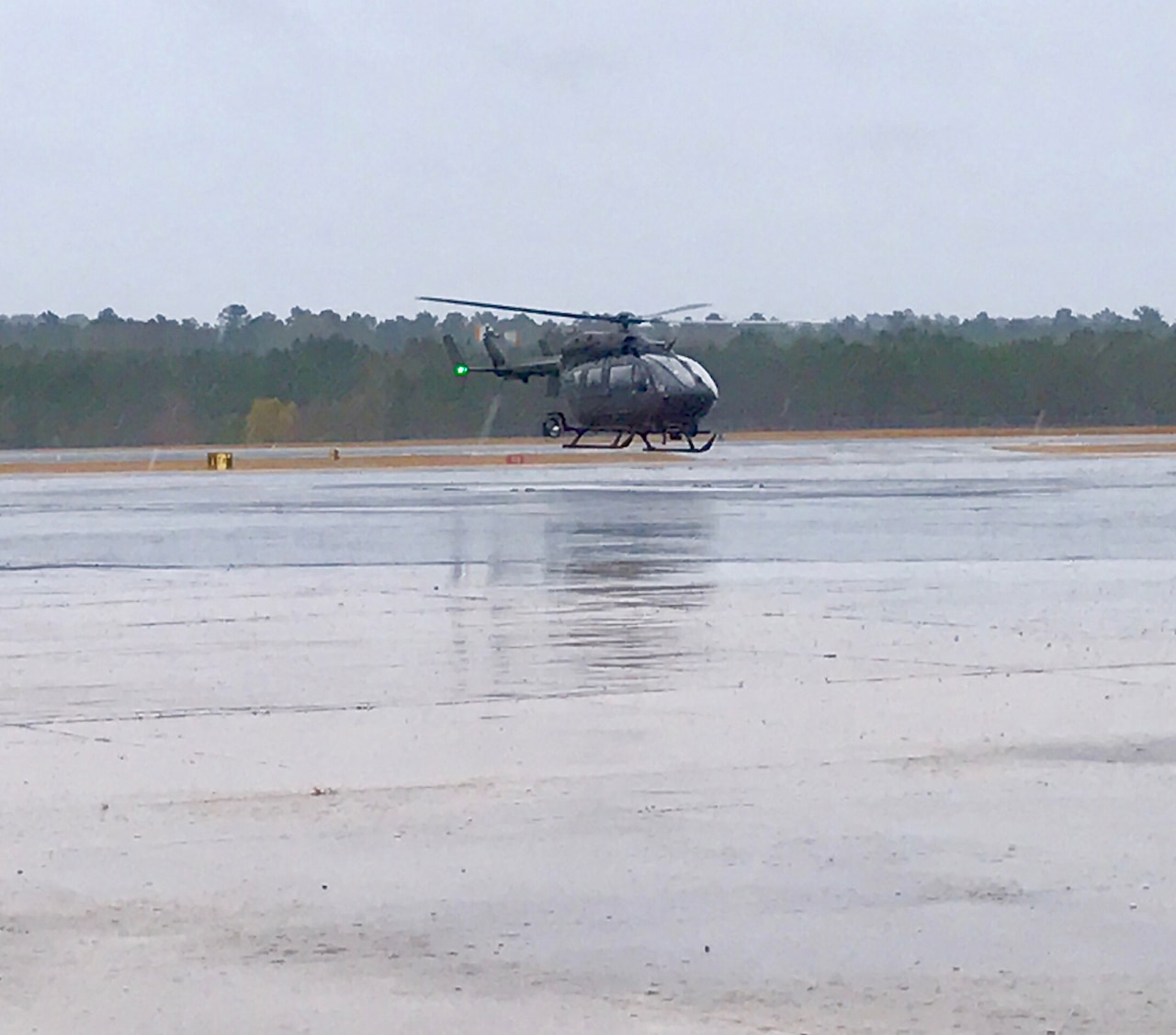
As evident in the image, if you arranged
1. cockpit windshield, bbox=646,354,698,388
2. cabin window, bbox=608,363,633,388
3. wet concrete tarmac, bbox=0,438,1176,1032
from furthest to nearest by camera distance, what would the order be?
1. cabin window, bbox=608,363,633,388
2. cockpit windshield, bbox=646,354,698,388
3. wet concrete tarmac, bbox=0,438,1176,1032

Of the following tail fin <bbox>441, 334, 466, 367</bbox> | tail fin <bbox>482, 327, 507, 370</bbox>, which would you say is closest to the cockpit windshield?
tail fin <bbox>482, 327, 507, 370</bbox>

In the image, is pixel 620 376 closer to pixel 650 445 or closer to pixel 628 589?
pixel 650 445

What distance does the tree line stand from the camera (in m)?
116

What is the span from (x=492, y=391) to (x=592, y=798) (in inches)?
4210

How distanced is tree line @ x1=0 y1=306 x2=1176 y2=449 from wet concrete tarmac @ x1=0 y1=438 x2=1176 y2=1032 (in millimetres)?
94961

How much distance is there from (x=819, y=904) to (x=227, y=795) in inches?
117

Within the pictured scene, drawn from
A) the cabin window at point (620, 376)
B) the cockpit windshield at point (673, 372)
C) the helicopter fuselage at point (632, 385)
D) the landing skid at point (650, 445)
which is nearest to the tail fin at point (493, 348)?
the landing skid at point (650, 445)

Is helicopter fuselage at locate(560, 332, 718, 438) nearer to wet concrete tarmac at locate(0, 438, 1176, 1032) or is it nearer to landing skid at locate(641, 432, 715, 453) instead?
landing skid at locate(641, 432, 715, 453)

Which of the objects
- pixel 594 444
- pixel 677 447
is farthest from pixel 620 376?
pixel 594 444

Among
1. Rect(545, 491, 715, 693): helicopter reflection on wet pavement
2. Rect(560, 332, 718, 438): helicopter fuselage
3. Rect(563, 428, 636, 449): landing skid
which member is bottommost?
Rect(563, 428, 636, 449): landing skid

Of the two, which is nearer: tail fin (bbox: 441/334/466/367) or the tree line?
tail fin (bbox: 441/334/466/367)

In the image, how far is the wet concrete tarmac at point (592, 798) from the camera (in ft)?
20.9

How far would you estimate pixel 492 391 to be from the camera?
116 m

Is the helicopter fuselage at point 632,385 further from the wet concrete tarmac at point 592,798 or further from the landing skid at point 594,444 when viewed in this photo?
the wet concrete tarmac at point 592,798
